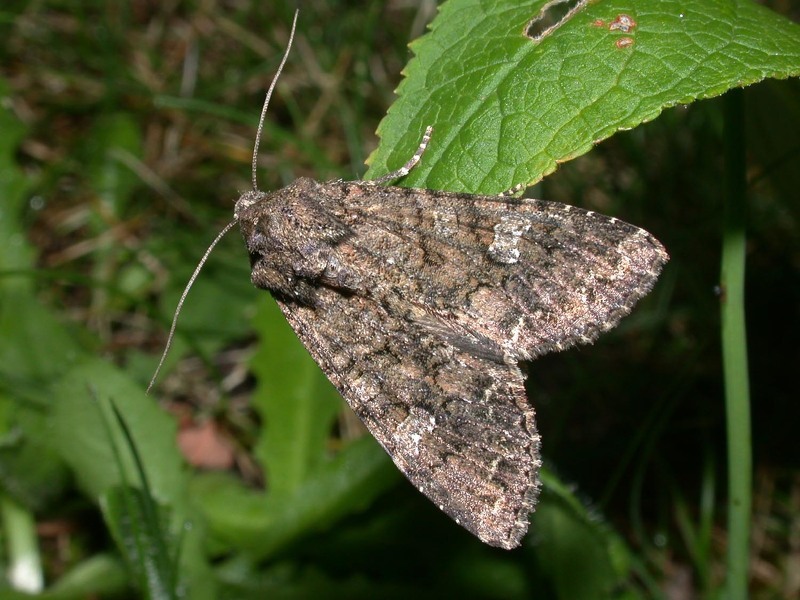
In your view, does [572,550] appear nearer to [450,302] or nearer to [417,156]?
[450,302]

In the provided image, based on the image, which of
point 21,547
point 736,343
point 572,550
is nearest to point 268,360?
point 21,547

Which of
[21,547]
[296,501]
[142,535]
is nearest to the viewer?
[142,535]

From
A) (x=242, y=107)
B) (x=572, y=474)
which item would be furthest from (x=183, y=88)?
(x=572, y=474)

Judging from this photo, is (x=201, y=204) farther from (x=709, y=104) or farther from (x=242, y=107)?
(x=709, y=104)

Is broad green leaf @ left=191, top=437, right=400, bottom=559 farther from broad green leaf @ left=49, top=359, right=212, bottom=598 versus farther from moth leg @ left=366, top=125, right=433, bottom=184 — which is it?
moth leg @ left=366, top=125, right=433, bottom=184

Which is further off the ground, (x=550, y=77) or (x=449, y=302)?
(x=550, y=77)

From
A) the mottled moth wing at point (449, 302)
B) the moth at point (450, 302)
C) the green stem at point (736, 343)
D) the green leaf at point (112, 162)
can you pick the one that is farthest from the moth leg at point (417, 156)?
the green leaf at point (112, 162)
